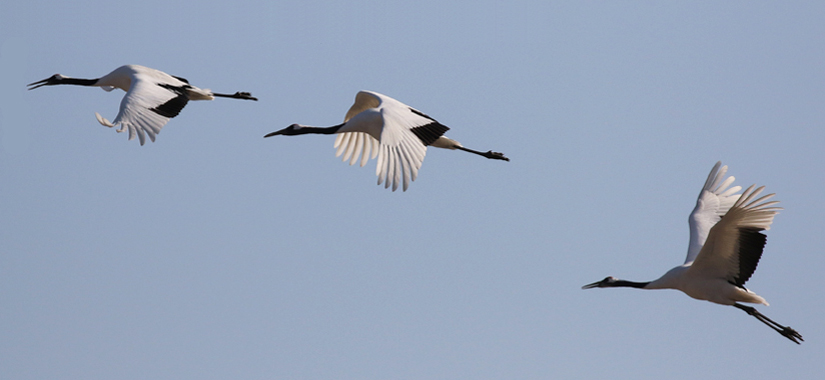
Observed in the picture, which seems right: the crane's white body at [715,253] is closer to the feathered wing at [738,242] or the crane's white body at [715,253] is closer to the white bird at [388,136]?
the feathered wing at [738,242]

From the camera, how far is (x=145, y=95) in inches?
650

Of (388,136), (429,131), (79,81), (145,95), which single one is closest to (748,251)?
(429,131)

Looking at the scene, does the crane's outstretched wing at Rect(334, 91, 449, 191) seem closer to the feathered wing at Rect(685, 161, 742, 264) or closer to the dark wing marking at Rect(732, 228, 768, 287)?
the feathered wing at Rect(685, 161, 742, 264)

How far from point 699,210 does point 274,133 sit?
7353mm

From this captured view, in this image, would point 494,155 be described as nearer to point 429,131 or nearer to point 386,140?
point 429,131

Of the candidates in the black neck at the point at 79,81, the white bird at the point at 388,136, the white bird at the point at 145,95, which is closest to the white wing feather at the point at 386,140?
the white bird at the point at 388,136

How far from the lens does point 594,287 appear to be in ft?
54.1

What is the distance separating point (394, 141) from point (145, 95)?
4.51 meters

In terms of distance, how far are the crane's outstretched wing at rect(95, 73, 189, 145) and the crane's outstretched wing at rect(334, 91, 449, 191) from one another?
120 inches

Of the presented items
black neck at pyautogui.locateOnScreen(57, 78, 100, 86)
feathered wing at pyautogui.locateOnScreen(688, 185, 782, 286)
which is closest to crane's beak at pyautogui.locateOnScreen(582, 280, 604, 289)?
feathered wing at pyautogui.locateOnScreen(688, 185, 782, 286)

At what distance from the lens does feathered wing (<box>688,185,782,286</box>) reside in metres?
13.2

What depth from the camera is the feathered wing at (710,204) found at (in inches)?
629

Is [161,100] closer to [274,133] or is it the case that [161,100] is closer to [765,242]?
[274,133]

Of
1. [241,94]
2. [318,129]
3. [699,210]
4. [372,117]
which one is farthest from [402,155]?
[241,94]
